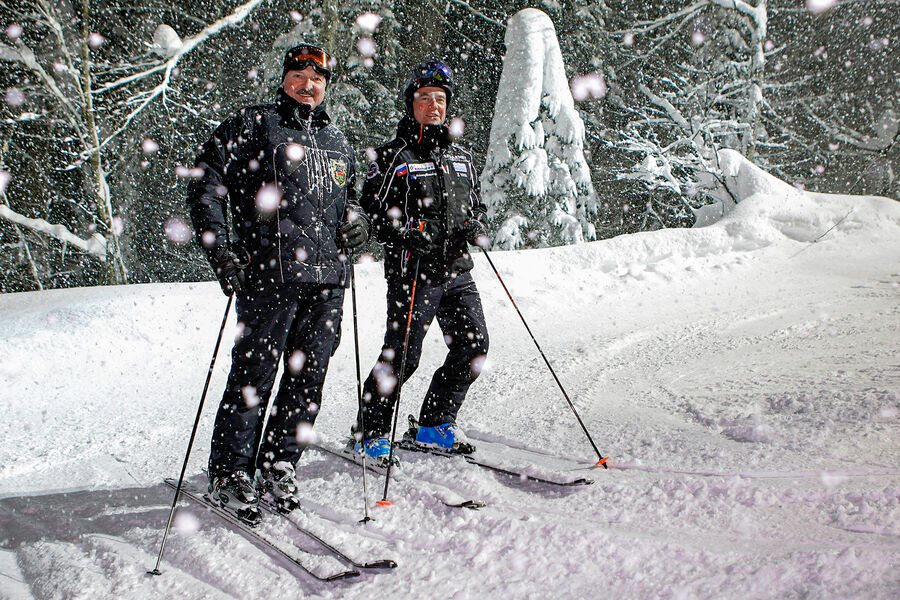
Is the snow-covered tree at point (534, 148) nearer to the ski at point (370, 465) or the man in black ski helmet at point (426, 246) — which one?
the man in black ski helmet at point (426, 246)

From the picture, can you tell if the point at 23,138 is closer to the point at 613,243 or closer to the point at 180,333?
the point at 180,333

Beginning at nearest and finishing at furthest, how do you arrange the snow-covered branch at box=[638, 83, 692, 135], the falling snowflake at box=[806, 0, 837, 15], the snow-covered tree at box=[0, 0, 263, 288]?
the snow-covered tree at box=[0, 0, 263, 288]
the snow-covered branch at box=[638, 83, 692, 135]
the falling snowflake at box=[806, 0, 837, 15]

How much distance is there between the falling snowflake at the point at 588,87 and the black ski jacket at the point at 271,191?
1822 cm

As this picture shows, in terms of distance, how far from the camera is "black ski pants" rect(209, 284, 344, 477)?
116 inches

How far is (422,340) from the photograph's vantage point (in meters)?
3.62

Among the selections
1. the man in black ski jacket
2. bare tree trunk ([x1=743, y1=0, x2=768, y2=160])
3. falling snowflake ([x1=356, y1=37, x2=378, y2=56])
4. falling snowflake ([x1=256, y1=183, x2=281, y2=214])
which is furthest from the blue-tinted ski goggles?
bare tree trunk ([x1=743, y1=0, x2=768, y2=160])

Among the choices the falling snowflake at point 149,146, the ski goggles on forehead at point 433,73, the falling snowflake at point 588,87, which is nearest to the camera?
the ski goggles on forehead at point 433,73

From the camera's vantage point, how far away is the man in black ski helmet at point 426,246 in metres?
3.57

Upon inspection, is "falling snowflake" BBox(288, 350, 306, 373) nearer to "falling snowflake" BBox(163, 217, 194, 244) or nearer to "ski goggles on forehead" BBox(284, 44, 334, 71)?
"ski goggles on forehead" BBox(284, 44, 334, 71)

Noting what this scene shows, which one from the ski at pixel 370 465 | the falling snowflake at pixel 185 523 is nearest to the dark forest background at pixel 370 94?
the ski at pixel 370 465

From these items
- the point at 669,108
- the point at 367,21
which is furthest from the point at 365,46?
the point at 669,108

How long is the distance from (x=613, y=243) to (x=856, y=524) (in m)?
8.15

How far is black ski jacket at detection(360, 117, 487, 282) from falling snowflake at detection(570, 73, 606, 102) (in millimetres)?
17514

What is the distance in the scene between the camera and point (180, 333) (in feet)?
22.1
